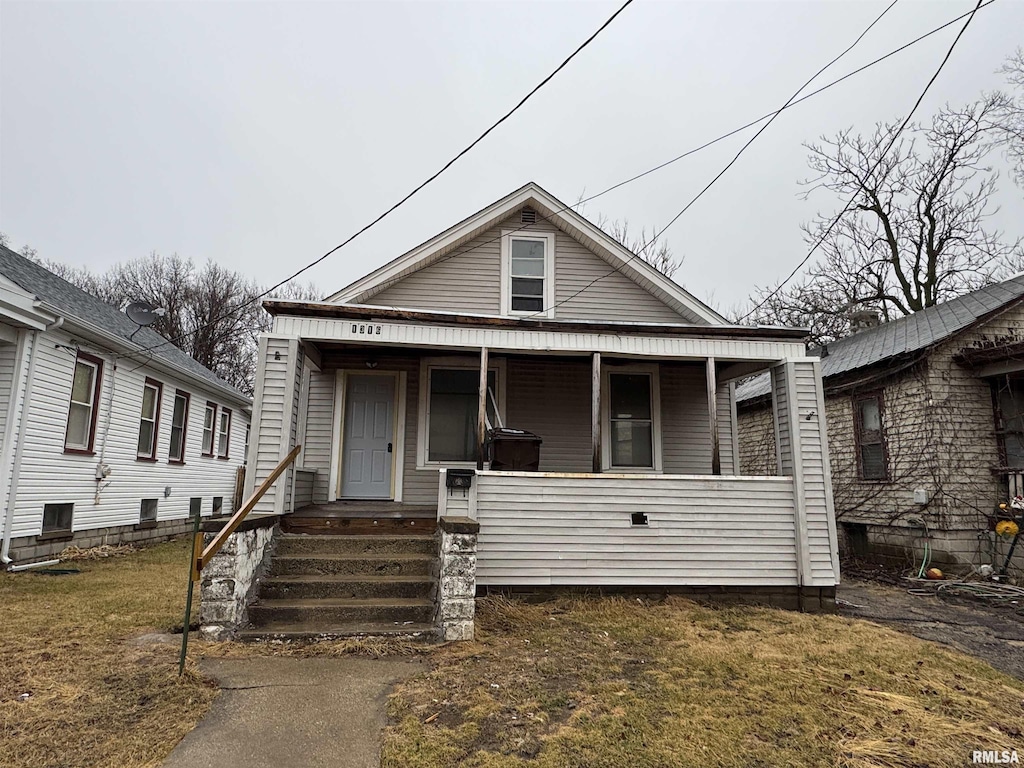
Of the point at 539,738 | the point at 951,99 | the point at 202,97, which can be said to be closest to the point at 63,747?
the point at 539,738

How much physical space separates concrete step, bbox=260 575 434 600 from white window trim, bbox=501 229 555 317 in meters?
4.77

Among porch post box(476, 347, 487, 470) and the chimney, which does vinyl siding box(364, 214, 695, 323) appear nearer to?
porch post box(476, 347, 487, 470)

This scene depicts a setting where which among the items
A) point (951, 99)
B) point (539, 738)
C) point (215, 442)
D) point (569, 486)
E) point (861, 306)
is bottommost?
point (539, 738)

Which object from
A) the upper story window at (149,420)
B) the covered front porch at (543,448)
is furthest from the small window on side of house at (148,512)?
the covered front porch at (543,448)

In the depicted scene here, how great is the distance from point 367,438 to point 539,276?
147 inches

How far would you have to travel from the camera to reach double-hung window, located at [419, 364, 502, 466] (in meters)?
8.45

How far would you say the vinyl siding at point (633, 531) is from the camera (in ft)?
21.6

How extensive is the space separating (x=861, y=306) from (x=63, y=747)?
22.6 metres

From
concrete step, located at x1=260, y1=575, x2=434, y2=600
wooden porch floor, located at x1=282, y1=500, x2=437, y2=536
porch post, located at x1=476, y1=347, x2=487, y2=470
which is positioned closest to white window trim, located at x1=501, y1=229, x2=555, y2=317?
porch post, located at x1=476, y1=347, x2=487, y2=470

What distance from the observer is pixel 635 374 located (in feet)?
29.4

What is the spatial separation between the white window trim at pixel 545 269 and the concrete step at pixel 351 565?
4.47 m

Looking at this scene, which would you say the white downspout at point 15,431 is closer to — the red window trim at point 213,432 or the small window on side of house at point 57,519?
the small window on side of house at point 57,519

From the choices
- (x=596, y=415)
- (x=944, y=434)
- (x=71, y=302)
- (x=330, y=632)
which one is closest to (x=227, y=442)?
(x=71, y=302)

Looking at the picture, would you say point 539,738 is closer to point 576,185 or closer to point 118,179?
point 576,185
